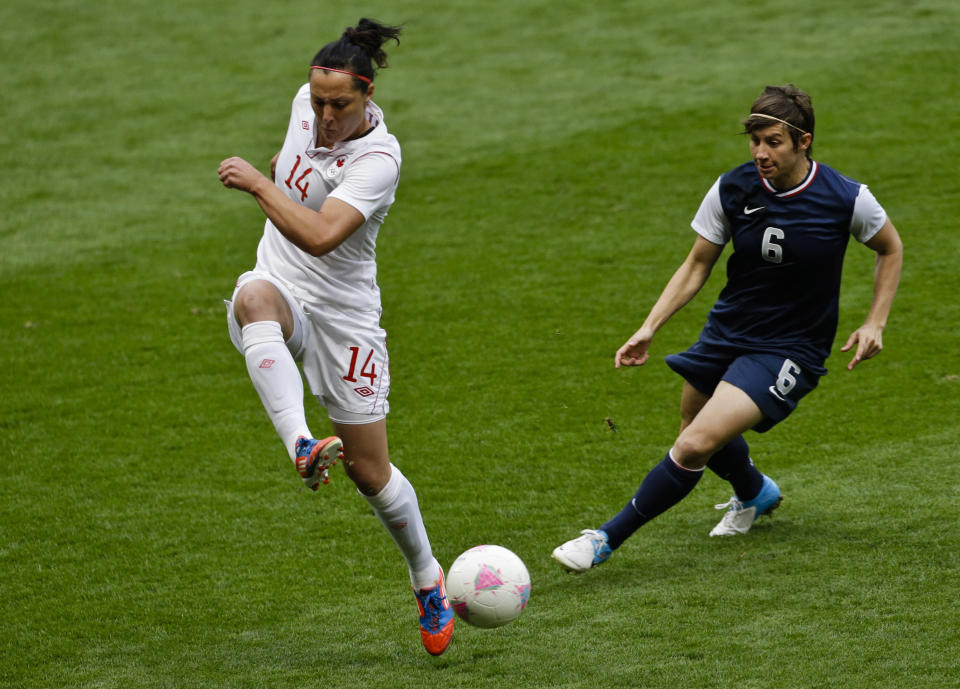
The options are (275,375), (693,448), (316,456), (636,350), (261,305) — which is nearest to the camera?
(316,456)

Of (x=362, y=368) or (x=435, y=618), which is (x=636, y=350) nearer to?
(x=362, y=368)

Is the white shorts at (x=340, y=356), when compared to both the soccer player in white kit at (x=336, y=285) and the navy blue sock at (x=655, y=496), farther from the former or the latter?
the navy blue sock at (x=655, y=496)

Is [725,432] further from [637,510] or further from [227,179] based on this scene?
[227,179]

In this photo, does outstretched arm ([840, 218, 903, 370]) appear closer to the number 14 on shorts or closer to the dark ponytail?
the number 14 on shorts

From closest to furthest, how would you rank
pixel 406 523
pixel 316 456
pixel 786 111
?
pixel 316 456
pixel 786 111
pixel 406 523

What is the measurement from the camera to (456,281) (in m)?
10.2

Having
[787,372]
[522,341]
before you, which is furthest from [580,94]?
[787,372]

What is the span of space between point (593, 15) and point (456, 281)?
25.3 feet

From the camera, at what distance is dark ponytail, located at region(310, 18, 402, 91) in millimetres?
4445

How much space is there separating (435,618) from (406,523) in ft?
1.28

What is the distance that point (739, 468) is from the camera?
225 inches

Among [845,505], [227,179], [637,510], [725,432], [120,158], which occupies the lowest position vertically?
[120,158]

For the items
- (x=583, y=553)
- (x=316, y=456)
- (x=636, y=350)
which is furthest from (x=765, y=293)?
(x=316, y=456)

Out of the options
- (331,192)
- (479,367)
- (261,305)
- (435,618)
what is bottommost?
(479,367)
